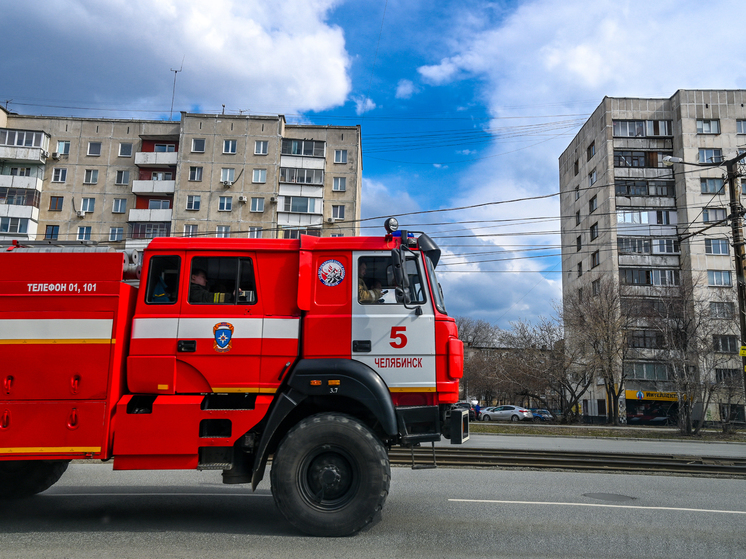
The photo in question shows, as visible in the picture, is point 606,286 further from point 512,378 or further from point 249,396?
point 249,396

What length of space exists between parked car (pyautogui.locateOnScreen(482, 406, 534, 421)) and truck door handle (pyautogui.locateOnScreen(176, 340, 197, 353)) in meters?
41.0

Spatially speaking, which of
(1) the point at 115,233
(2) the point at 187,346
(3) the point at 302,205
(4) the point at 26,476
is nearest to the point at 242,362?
(2) the point at 187,346

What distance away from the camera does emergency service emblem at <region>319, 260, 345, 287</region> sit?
6.71 m

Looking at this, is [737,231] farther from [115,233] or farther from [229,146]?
[115,233]

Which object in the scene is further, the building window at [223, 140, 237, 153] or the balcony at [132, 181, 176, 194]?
the building window at [223, 140, 237, 153]

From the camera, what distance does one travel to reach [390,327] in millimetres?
6578

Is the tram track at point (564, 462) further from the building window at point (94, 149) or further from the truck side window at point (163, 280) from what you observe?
the building window at point (94, 149)

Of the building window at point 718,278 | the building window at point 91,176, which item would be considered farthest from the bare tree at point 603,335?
the building window at point 91,176

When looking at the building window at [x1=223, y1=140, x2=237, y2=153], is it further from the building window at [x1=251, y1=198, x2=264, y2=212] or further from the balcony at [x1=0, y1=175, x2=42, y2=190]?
the balcony at [x1=0, y1=175, x2=42, y2=190]

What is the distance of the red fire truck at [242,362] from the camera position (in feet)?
20.1

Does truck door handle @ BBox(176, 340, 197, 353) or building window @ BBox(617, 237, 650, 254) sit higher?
building window @ BBox(617, 237, 650, 254)

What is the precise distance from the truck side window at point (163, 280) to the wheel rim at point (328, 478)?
96.3 inches

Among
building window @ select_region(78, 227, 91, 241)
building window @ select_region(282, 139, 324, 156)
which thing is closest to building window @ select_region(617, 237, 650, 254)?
building window @ select_region(282, 139, 324, 156)

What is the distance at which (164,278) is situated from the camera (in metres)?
6.60
